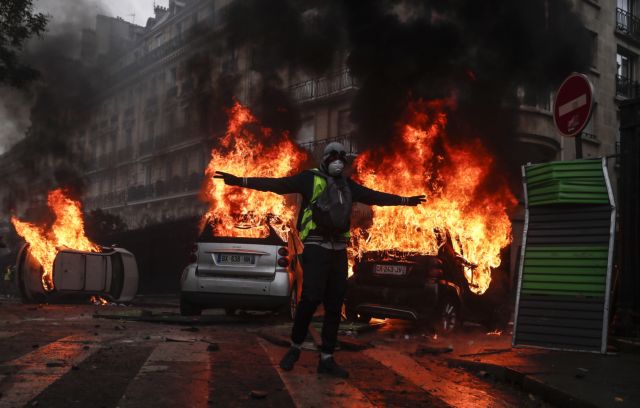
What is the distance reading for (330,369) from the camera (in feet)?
18.2

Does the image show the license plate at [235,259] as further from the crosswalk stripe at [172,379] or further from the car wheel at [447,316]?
the crosswalk stripe at [172,379]

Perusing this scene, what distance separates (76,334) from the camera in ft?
26.2

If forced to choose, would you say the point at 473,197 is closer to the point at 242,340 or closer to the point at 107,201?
the point at 242,340

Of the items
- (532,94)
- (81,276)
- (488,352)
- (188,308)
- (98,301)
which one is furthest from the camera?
(98,301)

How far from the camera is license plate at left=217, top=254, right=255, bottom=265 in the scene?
390 inches

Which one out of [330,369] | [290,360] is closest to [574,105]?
[330,369]

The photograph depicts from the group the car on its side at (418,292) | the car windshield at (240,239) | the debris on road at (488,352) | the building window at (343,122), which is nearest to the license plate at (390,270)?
the car on its side at (418,292)

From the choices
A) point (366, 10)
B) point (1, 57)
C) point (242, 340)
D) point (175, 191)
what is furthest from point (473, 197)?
point (175, 191)

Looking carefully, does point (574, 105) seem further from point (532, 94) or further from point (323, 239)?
point (532, 94)

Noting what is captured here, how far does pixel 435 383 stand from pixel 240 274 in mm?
4821

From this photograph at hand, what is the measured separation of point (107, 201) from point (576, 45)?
35475mm

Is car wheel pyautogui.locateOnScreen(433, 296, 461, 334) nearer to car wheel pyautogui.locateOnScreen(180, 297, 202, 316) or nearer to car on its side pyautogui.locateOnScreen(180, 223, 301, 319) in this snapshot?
car on its side pyautogui.locateOnScreen(180, 223, 301, 319)

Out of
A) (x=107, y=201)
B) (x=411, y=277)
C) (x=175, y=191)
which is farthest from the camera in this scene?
(x=107, y=201)

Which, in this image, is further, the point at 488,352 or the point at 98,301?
the point at 98,301
